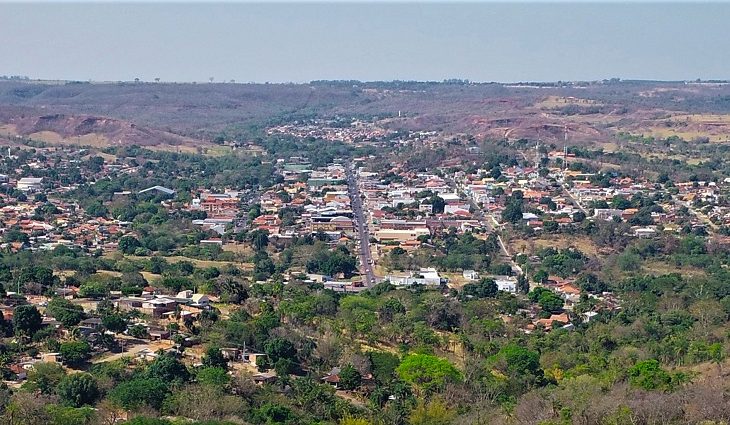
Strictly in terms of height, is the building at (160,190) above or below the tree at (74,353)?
below

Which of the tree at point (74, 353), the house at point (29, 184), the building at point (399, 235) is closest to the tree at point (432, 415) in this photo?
the tree at point (74, 353)

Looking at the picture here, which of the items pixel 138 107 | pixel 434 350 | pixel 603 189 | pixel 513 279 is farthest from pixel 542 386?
pixel 138 107

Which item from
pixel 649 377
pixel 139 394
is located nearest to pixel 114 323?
pixel 139 394

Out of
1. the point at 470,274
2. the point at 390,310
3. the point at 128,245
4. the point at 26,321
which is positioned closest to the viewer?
the point at 26,321

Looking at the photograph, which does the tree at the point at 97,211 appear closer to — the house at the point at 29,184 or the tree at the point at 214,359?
the house at the point at 29,184

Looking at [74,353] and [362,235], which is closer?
[74,353]

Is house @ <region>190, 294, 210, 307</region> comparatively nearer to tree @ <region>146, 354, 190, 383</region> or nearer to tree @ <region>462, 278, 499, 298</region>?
tree @ <region>146, 354, 190, 383</region>

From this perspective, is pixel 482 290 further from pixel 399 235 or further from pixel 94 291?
pixel 94 291
